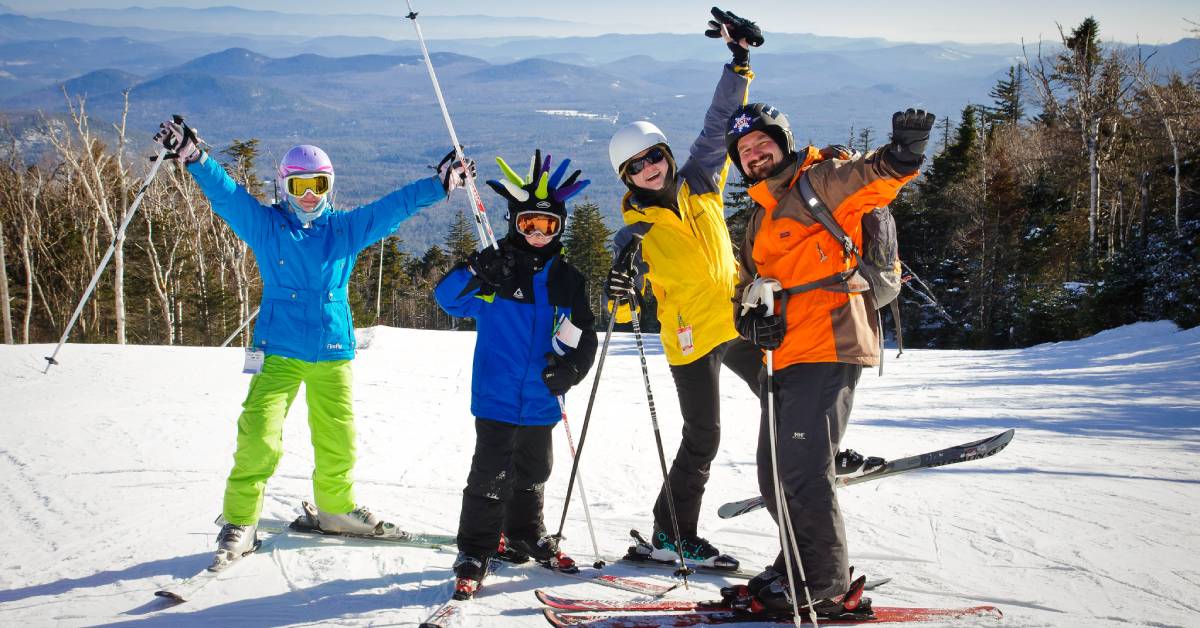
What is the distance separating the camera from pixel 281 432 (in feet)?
12.9

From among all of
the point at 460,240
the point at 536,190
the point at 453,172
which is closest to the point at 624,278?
the point at 536,190

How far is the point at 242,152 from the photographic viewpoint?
31859mm

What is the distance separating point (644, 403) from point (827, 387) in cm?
615

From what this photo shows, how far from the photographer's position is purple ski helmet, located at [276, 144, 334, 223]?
405 centimetres

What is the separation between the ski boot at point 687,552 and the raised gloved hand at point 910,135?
2.29 metres

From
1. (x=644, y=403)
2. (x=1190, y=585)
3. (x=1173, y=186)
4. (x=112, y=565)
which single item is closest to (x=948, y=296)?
(x=1173, y=186)

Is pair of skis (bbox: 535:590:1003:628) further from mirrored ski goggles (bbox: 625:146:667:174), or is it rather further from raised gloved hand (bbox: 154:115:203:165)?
Answer: raised gloved hand (bbox: 154:115:203:165)

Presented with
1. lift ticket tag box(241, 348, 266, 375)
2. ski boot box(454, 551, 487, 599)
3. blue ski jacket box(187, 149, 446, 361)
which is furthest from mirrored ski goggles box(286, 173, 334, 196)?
ski boot box(454, 551, 487, 599)

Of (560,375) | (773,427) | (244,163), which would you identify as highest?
(244,163)

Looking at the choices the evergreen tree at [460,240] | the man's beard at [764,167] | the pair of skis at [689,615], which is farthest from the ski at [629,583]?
the evergreen tree at [460,240]

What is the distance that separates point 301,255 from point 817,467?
295cm

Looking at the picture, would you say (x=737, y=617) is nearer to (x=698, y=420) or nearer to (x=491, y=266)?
(x=698, y=420)

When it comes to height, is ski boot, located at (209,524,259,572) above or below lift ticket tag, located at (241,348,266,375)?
below

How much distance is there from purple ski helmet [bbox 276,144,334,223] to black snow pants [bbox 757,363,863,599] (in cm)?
283
